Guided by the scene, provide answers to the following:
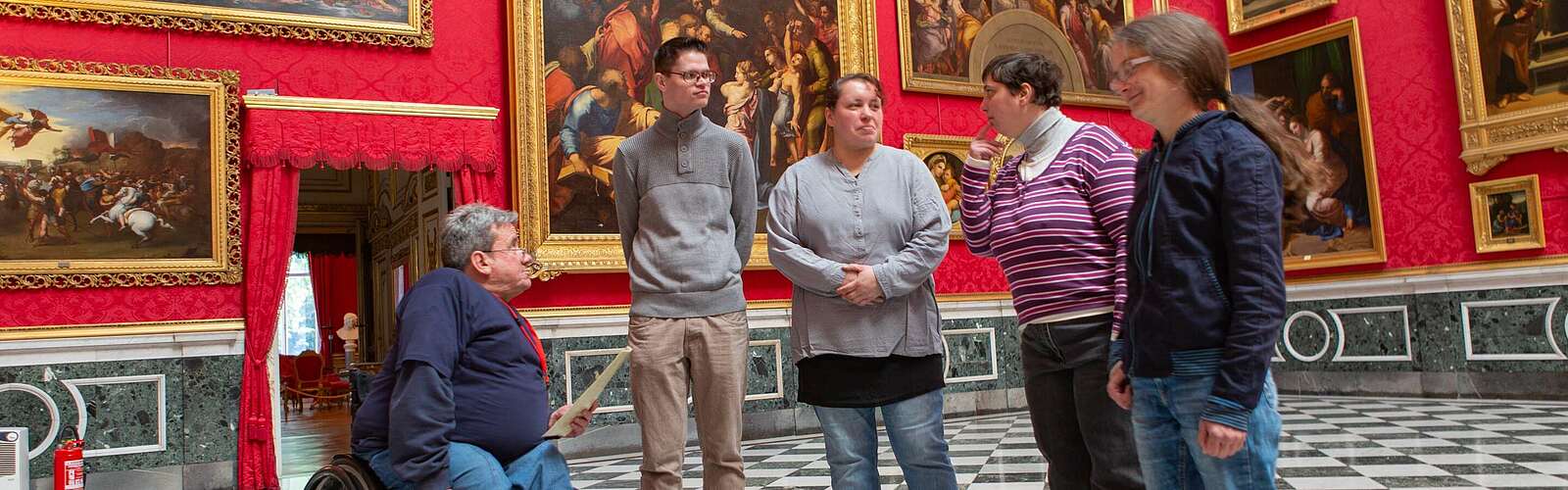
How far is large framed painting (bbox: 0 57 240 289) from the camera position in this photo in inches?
252

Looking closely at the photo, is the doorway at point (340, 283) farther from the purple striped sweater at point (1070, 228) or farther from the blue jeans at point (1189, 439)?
the blue jeans at point (1189, 439)

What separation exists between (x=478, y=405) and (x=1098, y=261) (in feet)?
5.17

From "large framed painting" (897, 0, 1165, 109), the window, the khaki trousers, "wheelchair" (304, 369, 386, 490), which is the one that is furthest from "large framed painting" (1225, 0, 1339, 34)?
the window

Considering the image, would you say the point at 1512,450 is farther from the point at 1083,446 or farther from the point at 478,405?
the point at 478,405

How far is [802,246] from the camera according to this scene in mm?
3080

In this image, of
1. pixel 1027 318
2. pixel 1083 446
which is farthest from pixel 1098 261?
pixel 1083 446

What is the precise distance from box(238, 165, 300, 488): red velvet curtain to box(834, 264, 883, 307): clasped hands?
5195 millimetres

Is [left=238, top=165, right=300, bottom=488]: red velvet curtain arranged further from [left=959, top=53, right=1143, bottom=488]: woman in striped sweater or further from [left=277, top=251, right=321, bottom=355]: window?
[left=277, top=251, right=321, bottom=355]: window

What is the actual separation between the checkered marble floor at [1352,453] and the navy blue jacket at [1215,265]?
3429 mm

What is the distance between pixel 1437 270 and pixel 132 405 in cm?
951

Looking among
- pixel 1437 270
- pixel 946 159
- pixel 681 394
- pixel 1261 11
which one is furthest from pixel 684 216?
pixel 1261 11

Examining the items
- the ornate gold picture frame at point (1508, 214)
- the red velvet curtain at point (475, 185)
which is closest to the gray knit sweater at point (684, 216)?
the red velvet curtain at point (475, 185)

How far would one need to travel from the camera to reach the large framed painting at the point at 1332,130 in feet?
30.2

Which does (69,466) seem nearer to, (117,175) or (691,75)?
(117,175)
